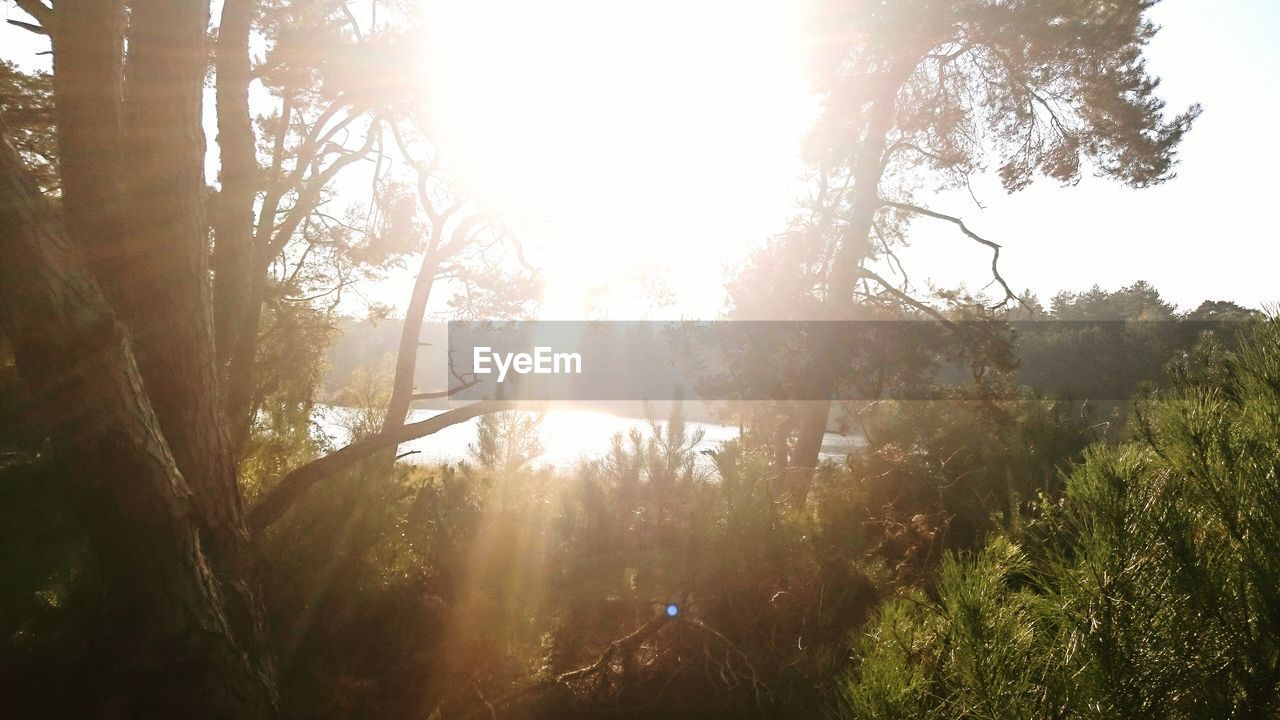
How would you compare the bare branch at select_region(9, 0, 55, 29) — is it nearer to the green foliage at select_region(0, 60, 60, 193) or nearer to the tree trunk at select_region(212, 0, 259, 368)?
the tree trunk at select_region(212, 0, 259, 368)

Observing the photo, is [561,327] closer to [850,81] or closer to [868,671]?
[850,81]

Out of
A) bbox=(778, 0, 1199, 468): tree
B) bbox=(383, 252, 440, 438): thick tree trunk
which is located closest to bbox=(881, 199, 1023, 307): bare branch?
bbox=(778, 0, 1199, 468): tree

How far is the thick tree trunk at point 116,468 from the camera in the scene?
2.06 meters

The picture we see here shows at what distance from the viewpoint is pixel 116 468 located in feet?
7.04

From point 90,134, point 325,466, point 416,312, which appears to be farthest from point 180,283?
point 416,312

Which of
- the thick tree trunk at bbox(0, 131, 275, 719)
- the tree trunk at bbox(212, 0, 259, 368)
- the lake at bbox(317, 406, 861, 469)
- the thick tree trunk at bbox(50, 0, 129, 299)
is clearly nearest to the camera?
the thick tree trunk at bbox(0, 131, 275, 719)

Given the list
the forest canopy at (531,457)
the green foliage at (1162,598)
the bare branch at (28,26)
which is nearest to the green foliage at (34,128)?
the forest canopy at (531,457)

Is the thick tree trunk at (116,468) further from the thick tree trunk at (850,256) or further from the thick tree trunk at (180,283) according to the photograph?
the thick tree trunk at (850,256)

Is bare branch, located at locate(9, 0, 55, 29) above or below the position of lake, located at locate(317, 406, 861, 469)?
above

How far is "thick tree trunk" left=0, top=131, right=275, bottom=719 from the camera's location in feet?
6.77

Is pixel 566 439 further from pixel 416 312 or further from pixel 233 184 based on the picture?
pixel 233 184

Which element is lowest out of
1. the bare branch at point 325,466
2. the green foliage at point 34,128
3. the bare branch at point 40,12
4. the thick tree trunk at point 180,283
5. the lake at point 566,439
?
the lake at point 566,439

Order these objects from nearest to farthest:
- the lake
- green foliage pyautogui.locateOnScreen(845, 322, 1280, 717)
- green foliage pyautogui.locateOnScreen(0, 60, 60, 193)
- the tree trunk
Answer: green foliage pyautogui.locateOnScreen(845, 322, 1280, 717) < the tree trunk < green foliage pyautogui.locateOnScreen(0, 60, 60, 193) < the lake

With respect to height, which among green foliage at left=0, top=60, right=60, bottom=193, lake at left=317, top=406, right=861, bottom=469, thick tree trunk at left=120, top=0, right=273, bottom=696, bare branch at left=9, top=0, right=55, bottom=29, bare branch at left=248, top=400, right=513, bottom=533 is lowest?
lake at left=317, top=406, right=861, bottom=469
